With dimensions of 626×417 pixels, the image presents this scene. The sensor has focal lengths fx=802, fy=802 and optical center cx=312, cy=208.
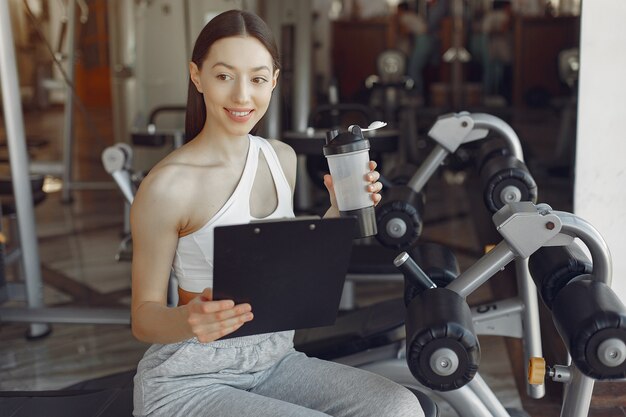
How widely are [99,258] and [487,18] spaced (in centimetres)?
651

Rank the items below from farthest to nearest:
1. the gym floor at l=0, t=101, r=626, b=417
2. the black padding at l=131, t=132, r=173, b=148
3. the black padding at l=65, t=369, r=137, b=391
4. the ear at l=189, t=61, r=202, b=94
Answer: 1. the black padding at l=131, t=132, r=173, b=148
2. the gym floor at l=0, t=101, r=626, b=417
3. the black padding at l=65, t=369, r=137, b=391
4. the ear at l=189, t=61, r=202, b=94

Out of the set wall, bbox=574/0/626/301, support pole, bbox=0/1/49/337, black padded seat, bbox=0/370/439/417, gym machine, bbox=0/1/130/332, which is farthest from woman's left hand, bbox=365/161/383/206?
support pole, bbox=0/1/49/337

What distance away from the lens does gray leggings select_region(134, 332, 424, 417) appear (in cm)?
137

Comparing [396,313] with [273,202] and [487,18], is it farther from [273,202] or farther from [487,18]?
[487,18]

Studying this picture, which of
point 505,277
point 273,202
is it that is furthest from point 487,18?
point 273,202

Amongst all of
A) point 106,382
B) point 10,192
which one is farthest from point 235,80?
point 10,192

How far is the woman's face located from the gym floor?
131cm

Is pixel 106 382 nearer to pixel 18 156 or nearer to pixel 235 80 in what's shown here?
pixel 18 156

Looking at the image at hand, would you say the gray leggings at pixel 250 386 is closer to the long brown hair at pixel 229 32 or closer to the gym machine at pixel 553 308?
the gym machine at pixel 553 308

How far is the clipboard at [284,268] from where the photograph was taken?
1161 mm

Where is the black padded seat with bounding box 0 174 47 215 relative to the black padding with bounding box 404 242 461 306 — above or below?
below

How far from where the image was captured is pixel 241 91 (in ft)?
4.57

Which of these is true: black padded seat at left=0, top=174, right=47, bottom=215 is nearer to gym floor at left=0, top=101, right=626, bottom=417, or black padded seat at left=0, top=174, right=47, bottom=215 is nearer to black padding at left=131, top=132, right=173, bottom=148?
gym floor at left=0, top=101, right=626, bottom=417

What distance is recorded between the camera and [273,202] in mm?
1524
